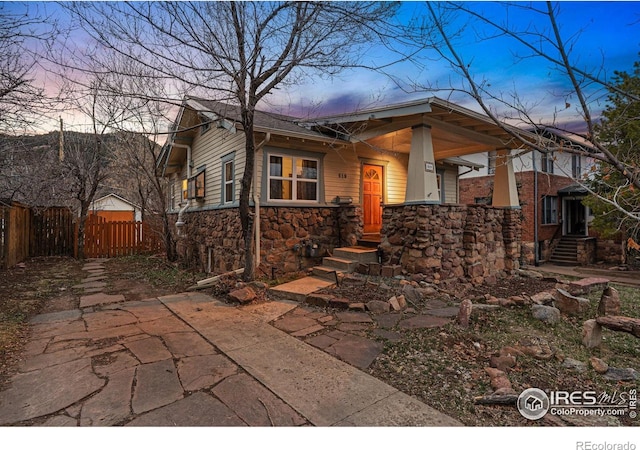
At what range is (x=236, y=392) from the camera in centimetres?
253

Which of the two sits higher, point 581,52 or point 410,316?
point 581,52

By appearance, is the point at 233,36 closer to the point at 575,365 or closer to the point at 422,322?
the point at 422,322

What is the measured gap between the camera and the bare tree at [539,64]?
243 centimetres

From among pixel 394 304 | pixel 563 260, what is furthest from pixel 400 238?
pixel 563 260

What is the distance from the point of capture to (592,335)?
3.65 m

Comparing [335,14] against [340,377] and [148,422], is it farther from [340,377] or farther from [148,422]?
[148,422]

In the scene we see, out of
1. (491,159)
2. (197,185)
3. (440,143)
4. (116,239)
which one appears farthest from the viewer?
(116,239)

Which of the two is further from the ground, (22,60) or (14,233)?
(22,60)

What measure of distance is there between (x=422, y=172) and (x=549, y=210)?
1425 cm

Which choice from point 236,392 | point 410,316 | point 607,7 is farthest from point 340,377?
point 607,7

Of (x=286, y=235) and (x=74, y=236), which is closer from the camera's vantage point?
(x=286, y=235)

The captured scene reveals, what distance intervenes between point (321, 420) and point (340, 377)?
622 millimetres

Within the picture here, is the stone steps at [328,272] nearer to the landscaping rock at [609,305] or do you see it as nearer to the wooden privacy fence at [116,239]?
the landscaping rock at [609,305]

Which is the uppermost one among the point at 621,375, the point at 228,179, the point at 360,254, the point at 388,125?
the point at 388,125
